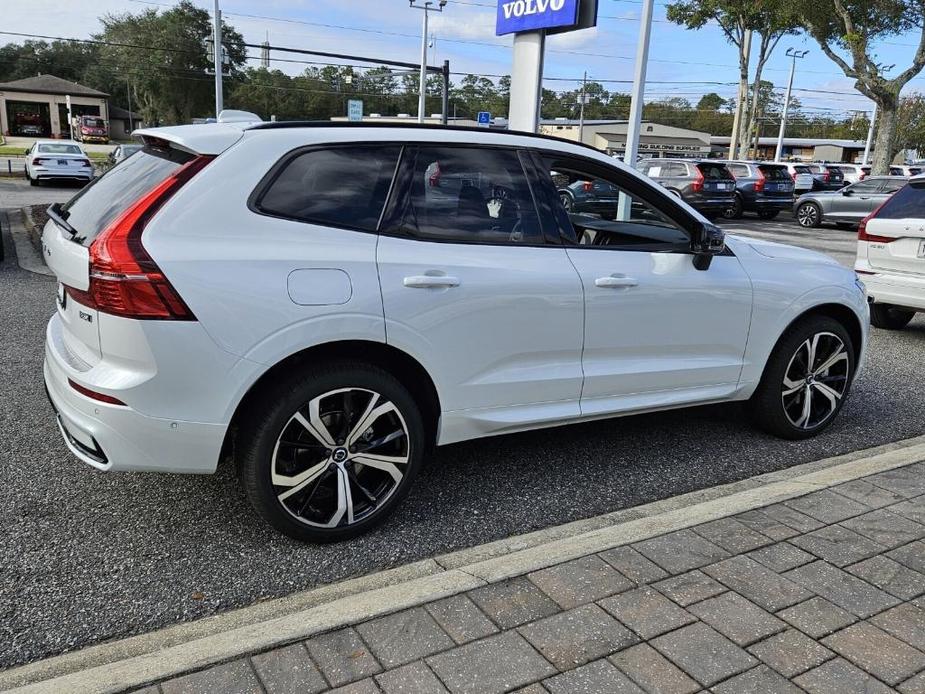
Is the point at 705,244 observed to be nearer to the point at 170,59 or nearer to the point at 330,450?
the point at 330,450

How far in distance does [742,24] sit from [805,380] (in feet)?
128

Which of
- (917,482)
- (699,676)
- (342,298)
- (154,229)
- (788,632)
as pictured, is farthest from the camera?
(917,482)

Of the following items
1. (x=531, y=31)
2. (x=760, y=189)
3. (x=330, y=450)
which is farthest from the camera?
(x=760, y=189)

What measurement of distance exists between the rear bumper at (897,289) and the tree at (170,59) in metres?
67.1

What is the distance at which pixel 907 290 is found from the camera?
7031mm

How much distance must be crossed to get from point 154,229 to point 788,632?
267 centimetres

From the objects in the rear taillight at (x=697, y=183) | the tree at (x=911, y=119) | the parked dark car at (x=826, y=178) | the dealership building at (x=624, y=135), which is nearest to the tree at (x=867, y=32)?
the parked dark car at (x=826, y=178)

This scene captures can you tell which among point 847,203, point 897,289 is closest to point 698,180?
point 847,203

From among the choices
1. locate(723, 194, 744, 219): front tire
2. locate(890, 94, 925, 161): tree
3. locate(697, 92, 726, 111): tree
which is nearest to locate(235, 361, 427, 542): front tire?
locate(723, 194, 744, 219): front tire

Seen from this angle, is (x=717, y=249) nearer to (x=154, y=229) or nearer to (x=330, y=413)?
(x=330, y=413)

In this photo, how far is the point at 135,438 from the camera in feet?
9.45

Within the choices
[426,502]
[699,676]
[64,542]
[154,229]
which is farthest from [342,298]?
[699,676]

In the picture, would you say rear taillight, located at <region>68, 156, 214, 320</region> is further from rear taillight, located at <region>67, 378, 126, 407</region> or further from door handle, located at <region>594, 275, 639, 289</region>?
door handle, located at <region>594, 275, 639, 289</region>

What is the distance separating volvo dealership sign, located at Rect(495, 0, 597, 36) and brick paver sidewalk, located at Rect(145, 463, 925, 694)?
1133 cm
